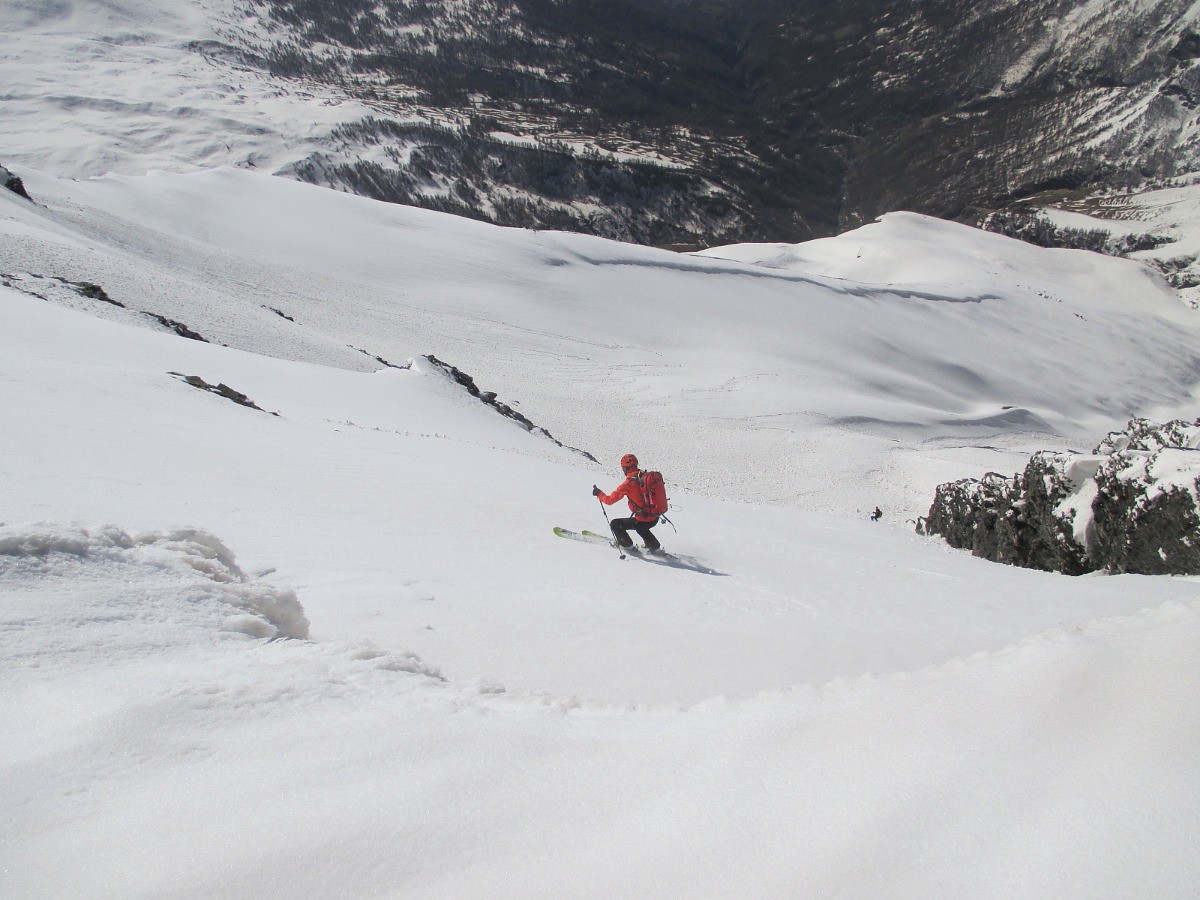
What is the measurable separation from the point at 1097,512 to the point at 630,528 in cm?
619

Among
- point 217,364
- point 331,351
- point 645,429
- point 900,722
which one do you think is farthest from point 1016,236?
point 900,722

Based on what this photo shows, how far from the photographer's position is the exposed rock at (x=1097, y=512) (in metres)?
7.80

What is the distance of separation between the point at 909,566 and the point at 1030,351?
45867 mm

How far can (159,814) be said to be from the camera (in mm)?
1688

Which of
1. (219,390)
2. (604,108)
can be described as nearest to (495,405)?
(219,390)

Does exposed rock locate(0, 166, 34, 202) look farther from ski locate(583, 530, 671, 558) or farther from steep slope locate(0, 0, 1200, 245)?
steep slope locate(0, 0, 1200, 245)

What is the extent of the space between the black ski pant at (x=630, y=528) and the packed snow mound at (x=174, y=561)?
13.7ft

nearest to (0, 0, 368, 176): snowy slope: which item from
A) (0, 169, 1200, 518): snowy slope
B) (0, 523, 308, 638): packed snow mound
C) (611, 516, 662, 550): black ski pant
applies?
(0, 169, 1200, 518): snowy slope

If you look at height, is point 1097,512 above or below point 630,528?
above

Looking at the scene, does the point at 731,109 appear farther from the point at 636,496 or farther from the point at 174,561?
the point at 174,561

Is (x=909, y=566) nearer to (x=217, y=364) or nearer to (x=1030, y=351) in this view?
(x=217, y=364)

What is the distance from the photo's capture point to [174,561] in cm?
326

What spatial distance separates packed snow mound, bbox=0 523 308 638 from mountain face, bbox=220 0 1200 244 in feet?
308

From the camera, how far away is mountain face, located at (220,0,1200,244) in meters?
101
